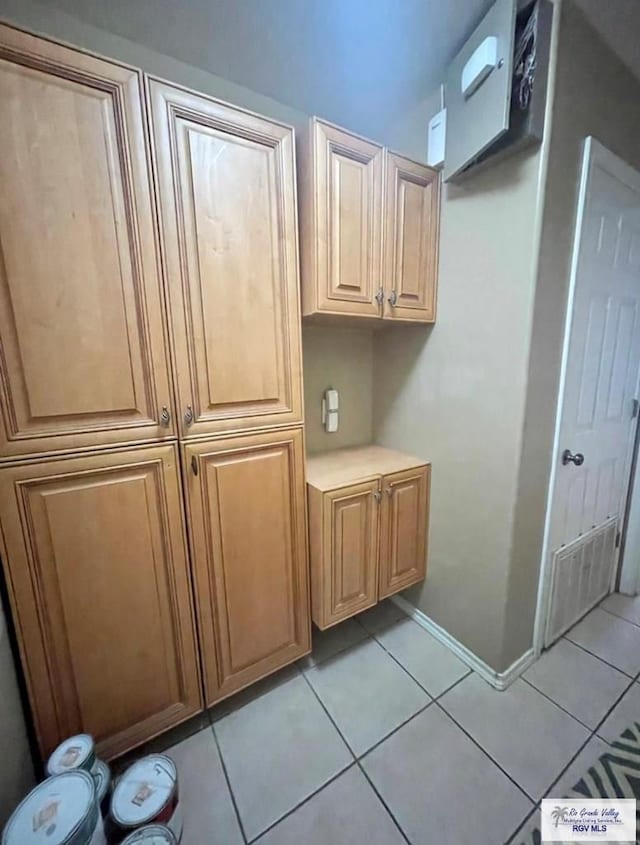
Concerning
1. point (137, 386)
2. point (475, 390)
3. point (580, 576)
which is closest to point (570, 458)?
point (475, 390)

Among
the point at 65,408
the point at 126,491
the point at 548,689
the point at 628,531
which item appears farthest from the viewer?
the point at 628,531

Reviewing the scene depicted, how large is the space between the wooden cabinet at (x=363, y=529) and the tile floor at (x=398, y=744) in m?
0.31

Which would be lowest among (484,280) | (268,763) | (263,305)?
(268,763)

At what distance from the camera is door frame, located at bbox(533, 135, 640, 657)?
1.16m

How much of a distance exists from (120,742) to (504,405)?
5.74 ft

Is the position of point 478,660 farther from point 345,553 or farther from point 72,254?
point 72,254

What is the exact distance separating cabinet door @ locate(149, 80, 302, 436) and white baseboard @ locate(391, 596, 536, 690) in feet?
4.43

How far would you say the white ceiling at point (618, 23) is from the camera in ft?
3.37

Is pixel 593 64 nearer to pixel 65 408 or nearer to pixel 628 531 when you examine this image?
pixel 65 408

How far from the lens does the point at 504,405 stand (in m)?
1.24

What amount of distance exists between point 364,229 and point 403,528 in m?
1.31

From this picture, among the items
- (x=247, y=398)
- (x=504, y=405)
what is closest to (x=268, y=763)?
(x=247, y=398)

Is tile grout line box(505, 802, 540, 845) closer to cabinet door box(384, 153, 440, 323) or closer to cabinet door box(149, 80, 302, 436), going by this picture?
cabinet door box(149, 80, 302, 436)

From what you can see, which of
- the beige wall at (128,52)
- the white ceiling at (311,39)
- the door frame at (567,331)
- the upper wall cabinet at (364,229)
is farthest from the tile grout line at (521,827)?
the white ceiling at (311,39)
